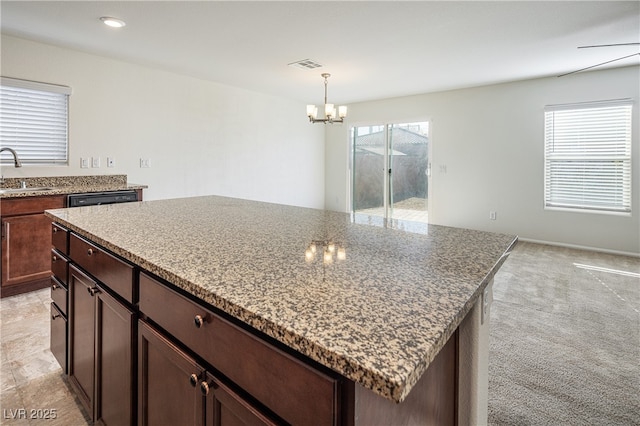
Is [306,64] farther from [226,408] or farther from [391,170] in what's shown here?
[226,408]

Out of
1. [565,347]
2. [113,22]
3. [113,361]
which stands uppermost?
[113,22]

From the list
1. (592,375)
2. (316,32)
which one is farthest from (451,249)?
(316,32)

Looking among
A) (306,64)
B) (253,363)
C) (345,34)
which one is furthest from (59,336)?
(306,64)

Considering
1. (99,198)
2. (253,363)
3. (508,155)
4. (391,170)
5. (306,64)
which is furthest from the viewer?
(391,170)

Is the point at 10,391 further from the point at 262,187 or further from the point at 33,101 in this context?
the point at 262,187

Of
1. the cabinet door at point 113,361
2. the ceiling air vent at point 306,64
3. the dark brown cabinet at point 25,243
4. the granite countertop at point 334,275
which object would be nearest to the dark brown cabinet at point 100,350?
the cabinet door at point 113,361

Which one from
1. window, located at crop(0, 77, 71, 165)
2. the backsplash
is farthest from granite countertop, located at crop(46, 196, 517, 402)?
window, located at crop(0, 77, 71, 165)

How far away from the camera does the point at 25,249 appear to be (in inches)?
123

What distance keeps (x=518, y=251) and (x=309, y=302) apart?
4855mm

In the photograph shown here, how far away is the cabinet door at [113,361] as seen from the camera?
1192mm

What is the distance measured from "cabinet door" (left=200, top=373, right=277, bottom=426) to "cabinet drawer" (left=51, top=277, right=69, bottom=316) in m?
1.26

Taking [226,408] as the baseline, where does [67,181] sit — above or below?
above

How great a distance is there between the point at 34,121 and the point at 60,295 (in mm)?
2793

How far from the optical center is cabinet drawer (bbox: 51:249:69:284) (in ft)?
5.66
